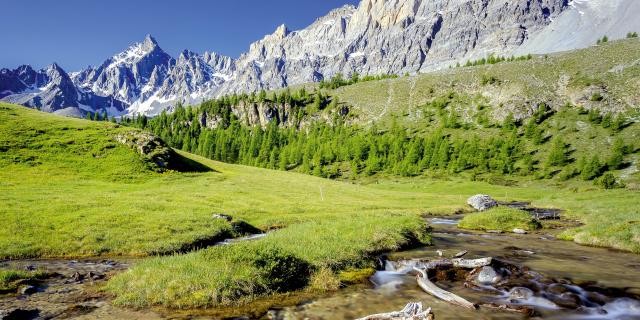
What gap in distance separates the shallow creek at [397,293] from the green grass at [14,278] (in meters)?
0.77

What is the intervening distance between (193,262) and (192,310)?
3.23m

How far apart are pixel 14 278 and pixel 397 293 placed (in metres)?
17.5

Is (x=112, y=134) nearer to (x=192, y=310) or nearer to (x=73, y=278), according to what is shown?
(x=73, y=278)

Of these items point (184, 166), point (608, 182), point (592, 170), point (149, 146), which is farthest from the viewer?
point (592, 170)

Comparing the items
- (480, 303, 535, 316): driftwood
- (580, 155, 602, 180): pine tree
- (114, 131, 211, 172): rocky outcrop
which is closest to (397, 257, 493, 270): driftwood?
(480, 303, 535, 316): driftwood

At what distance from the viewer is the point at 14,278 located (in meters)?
17.0

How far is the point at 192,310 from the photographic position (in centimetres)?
1380

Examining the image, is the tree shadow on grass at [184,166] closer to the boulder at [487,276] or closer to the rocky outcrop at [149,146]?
the rocky outcrop at [149,146]

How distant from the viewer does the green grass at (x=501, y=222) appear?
38.3 metres

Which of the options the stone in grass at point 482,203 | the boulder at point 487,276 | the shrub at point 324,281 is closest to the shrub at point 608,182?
the stone in grass at point 482,203

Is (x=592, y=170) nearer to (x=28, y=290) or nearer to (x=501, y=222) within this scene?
(x=501, y=222)

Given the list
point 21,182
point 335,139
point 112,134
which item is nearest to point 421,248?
point 21,182

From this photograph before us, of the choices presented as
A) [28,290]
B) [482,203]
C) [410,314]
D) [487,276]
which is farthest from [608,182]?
[28,290]

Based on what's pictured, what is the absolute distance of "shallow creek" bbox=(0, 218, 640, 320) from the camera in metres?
13.6
